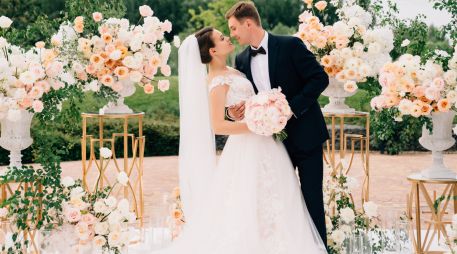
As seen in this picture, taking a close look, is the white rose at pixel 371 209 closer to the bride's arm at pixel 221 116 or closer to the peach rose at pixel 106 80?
the bride's arm at pixel 221 116

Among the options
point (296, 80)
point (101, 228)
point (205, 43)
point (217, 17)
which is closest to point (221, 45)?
point (205, 43)

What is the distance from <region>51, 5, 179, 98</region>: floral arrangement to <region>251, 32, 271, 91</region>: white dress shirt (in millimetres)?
909

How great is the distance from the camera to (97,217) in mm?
4711

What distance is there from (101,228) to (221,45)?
1.49 metres

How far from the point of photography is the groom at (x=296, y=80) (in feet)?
14.8

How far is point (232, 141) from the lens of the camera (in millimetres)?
4723

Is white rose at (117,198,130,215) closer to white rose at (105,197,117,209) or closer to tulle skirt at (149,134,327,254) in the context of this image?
white rose at (105,197,117,209)

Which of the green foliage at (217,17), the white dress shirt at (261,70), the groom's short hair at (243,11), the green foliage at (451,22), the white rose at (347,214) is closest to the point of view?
the groom's short hair at (243,11)

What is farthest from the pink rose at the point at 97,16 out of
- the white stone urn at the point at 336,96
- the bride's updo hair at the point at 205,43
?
the white stone urn at the point at 336,96

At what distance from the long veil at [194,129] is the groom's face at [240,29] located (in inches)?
10.8

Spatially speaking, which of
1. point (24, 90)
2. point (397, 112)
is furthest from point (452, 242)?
point (24, 90)

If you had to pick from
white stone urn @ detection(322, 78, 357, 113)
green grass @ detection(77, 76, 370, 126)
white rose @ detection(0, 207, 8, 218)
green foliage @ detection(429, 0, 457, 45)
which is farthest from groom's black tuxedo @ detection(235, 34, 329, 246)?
green grass @ detection(77, 76, 370, 126)

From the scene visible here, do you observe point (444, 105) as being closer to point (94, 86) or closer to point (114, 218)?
point (114, 218)

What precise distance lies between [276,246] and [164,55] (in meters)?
1.83
